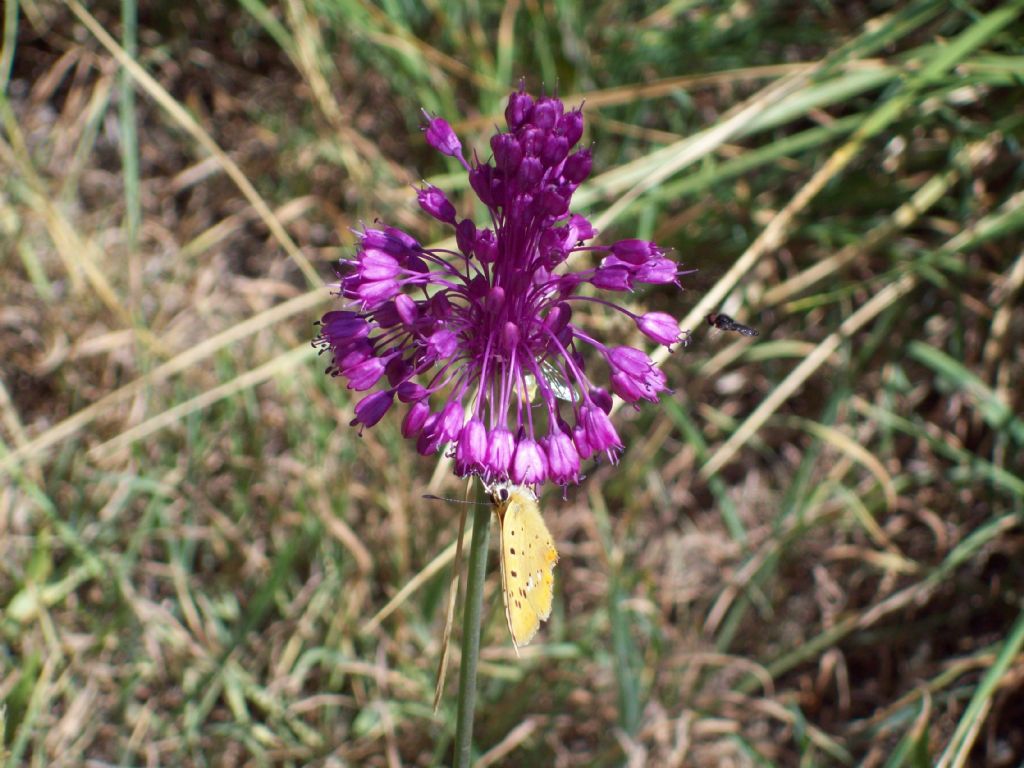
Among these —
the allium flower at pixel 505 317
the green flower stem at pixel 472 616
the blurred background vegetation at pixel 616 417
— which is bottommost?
the green flower stem at pixel 472 616

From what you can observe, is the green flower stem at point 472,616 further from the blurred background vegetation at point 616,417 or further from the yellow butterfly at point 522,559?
the blurred background vegetation at point 616,417

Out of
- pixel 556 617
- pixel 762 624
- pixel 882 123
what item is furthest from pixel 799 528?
pixel 882 123

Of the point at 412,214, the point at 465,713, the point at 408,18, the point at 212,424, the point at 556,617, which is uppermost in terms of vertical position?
the point at 408,18

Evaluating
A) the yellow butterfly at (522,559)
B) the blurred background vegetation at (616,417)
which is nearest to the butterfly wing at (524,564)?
the yellow butterfly at (522,559)

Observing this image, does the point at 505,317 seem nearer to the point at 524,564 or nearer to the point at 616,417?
the point at 524,564

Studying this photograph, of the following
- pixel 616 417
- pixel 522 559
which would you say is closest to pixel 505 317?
pixel 522 559

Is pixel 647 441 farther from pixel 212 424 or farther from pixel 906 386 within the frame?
pixel 212 424

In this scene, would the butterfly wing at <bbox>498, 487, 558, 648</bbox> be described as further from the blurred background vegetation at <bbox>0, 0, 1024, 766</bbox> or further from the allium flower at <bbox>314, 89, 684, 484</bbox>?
the blurred background vegetation at <bbox>0, 0, 1024, 766</bbox>
